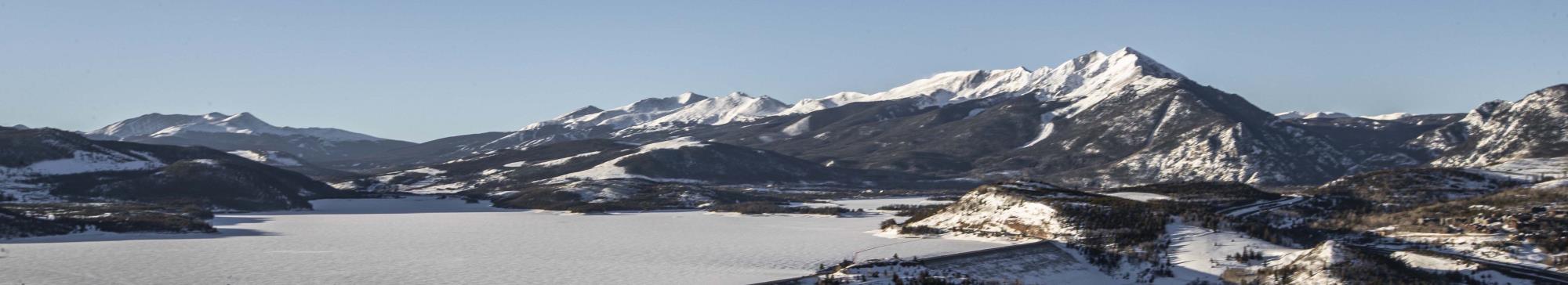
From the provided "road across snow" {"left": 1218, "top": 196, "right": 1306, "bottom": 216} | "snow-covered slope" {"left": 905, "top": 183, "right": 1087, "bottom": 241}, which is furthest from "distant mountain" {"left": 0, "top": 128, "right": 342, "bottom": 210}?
"road across snow" {"left": 1218, "top": 196, "right": 1306, "bottom": 216}

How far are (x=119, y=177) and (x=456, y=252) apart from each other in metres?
90.8

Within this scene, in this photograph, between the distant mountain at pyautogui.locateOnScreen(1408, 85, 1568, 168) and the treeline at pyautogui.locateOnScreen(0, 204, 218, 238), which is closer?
the treeline at pyautogui.locateOnScreen(0, 204, 218, 238)

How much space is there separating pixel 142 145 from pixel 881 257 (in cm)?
13614

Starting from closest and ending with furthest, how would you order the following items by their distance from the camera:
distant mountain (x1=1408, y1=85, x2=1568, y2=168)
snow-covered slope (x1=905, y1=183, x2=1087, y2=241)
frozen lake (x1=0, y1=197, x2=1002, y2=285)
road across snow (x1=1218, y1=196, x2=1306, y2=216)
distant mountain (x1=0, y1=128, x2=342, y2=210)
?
frozen lake (x1=0, y1=197, x2=1002, y2=285) → snow-covered slope (x1=905, y1=183, x2=1087, y2=241) → road across snow (x1=1218, y1=196, x2=1306, y2=216) → distant mountain (x1=0, y1=128, x2=342, y2=210) → distant mountain (x1=1408, y1=85, x2=1568, y2=168)

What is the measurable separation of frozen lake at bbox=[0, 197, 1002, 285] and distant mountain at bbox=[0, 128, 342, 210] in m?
38.8

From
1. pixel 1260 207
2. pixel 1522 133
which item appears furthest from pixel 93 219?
pixel 1522 133

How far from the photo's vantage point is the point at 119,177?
131 meters

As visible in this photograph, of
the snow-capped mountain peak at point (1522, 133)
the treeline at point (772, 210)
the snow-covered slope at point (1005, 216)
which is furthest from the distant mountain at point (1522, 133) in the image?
the snow-covered slope at point (1005, 216)

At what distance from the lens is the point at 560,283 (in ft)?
145

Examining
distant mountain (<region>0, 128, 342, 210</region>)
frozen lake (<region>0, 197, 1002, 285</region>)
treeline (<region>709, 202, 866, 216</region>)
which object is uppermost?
distant mountain (<region>0, 128, 342, 210</region>)

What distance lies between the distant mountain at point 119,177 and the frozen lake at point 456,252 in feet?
127

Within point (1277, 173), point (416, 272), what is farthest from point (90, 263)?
point (1277, 173)

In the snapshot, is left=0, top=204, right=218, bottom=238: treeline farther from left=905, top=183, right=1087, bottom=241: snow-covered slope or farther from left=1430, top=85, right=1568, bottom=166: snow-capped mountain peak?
left=1430, top=85, right=1568, bottom=166: snow-capped mountain peak

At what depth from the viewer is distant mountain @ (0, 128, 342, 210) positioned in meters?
123
